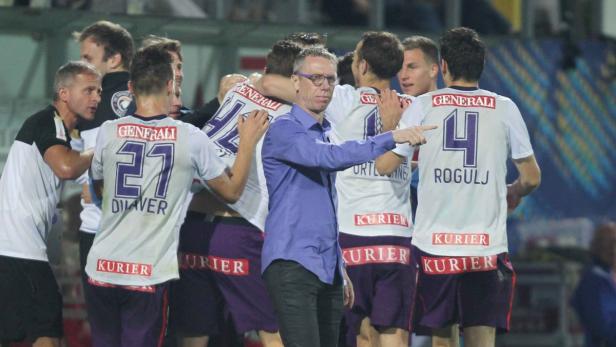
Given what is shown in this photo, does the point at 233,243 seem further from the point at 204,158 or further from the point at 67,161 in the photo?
the point at 67,161

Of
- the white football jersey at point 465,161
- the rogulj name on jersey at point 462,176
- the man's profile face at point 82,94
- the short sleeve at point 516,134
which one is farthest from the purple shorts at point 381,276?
the man's profile face at point 82,94

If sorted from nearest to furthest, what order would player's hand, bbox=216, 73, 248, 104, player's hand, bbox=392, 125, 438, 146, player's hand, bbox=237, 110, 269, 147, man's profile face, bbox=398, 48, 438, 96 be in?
player's hand, bbox=392, 125, 438, 146, player's hand, bbox=237, 110, 269, 147, player's hand, bbox=216, 73, 248, 104, man's profile face, bbox=398, 48, 438, 96

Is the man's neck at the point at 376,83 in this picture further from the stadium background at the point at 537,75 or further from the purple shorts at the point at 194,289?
the stadium background at the point at 537,75

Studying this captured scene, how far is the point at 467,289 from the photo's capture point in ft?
29.8

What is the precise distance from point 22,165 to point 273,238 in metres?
1.96

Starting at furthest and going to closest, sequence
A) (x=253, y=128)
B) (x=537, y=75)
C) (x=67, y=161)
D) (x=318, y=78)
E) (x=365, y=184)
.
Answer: (x=537, y=75), (x=365, y=184), (x=67, y=161), (x=253, y=128), (x=318, y=78)

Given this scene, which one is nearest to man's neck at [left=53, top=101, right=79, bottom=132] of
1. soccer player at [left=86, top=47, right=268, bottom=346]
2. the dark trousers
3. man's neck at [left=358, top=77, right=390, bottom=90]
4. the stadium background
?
soccer player at [left=86, top=47, right=268, bottom=346]

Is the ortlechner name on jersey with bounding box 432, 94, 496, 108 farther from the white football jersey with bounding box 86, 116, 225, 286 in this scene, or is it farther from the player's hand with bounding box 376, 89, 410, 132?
the white football jersey with bounding box 86, 116, 225, 286

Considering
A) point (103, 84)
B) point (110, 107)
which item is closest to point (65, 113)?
point (110, 107)

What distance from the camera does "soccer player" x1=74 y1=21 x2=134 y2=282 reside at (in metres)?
9.37

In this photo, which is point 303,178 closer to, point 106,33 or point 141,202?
point 141,202

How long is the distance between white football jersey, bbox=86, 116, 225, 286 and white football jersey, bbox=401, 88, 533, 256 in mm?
1364

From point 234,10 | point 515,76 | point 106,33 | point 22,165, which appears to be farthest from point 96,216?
point 515,76

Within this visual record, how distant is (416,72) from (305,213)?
2.39 meters
